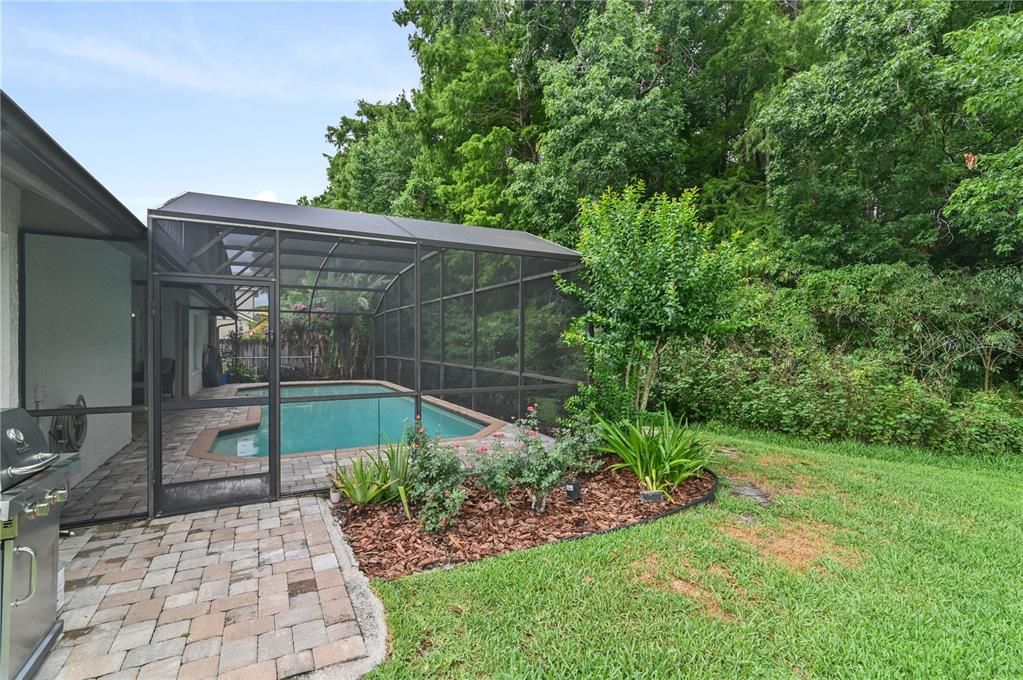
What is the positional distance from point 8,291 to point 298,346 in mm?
1938

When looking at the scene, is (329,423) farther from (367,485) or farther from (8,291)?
(8,291)

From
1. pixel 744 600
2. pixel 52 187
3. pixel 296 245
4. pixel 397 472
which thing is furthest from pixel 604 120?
pixel 744 600

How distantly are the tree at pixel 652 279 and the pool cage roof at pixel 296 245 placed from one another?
3.72ft

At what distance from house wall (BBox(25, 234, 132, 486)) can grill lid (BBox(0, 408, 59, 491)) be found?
2.50m

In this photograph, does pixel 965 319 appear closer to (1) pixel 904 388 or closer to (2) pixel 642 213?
(1) pixel 904 388

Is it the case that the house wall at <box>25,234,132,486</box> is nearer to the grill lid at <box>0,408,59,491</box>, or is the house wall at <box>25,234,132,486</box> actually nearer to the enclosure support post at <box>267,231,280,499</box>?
the enclosure support post at <box>267,231,280,499</box>

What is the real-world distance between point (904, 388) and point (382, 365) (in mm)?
6812

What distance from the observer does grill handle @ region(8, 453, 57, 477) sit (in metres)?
1.81

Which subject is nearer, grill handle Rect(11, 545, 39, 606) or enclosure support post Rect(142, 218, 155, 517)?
grill handle Rect(11, 545, 39, 606)

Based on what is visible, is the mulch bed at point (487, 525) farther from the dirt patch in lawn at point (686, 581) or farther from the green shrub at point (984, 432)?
the green shrub at point (984, 432)

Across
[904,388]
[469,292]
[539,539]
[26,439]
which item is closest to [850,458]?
[904,388]

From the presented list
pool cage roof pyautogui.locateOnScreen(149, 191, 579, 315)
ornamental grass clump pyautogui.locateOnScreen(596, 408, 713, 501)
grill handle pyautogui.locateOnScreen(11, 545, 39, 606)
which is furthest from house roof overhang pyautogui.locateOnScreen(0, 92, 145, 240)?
ornamental grass clump pyautogui.locateOnScreen(596, 408, 713, 501)

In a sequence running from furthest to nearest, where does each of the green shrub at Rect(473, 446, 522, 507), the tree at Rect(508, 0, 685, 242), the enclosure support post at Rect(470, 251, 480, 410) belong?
the tree at Rect(508, 0, 685, 242), the enclosure support post at Rect(470, 251, 480, 410), the green shrub at Rect(473, 446, 522, 507)

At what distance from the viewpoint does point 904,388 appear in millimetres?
6055
